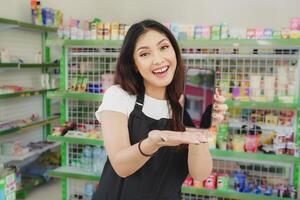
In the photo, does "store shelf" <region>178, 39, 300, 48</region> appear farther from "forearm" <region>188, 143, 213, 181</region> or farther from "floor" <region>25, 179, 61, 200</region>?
"floor" <region>25, 179, 61, 200</region>

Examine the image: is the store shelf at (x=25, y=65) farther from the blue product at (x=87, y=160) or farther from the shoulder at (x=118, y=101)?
the shoulder at (x=118, y=101)

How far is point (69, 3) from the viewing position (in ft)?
19.0

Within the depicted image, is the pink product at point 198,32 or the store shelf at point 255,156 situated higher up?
the pink product at point 198,32

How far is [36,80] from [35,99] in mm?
287

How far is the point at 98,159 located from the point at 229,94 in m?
1.29

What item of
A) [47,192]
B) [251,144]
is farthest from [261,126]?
[47,192]

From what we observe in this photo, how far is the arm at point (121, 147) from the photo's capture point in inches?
42.9

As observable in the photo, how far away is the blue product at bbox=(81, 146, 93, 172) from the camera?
313 cm

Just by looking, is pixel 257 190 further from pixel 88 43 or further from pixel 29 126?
pixel 29 126

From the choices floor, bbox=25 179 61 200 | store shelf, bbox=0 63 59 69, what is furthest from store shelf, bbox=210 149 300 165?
store shelf, bbox=0 63 59 69

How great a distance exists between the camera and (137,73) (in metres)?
1.37

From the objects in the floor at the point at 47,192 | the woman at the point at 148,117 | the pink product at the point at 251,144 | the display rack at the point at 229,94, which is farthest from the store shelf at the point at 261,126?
the floor at the point at 47,192

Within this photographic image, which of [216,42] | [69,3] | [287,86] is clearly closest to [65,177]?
[216,42]

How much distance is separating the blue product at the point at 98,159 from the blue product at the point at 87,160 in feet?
0.20
